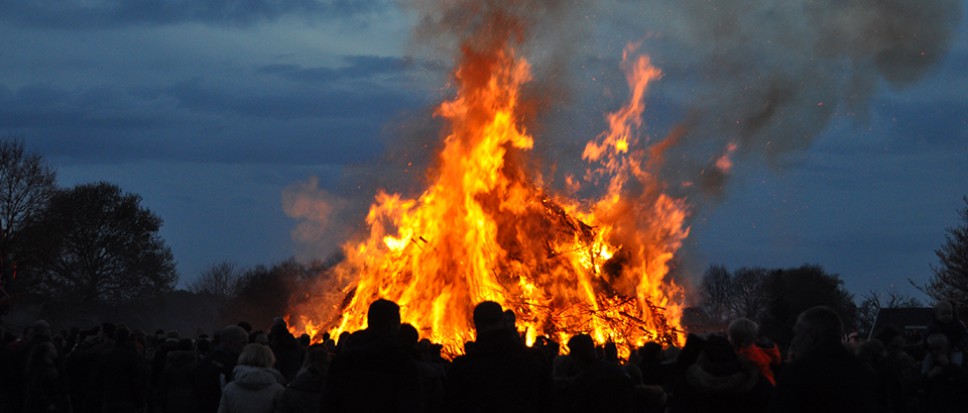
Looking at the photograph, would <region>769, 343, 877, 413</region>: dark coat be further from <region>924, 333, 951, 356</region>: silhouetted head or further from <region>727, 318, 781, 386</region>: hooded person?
<region>924, 333, 951, 356</region>: silhouetted head

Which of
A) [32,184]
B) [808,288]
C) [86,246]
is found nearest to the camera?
[32,184]

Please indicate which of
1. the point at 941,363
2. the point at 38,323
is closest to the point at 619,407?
the point at 941,363

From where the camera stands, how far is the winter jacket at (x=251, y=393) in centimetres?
900

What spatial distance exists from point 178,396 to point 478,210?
1360 centimetres

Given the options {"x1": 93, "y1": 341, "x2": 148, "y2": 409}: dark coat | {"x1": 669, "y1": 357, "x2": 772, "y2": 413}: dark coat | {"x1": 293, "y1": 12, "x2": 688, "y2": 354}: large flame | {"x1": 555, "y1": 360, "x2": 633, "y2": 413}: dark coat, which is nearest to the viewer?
{"x1": 669, "y1": 357, "x2": 772, "y2": 413}: dark coat

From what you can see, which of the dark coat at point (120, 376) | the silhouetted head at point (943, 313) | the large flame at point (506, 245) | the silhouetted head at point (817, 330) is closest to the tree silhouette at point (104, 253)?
the large flame at point (506, 245)

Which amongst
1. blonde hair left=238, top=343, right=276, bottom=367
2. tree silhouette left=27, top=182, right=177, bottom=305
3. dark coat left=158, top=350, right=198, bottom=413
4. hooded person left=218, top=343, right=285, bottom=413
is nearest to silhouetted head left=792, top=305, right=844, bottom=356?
hooded person left=218, top=343, right=285, bottom=413

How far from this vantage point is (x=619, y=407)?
847cm

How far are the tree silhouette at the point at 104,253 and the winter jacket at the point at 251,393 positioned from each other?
146 ft

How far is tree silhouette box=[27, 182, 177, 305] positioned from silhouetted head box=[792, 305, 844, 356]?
48.0 m

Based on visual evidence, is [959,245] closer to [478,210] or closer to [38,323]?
[478,210]

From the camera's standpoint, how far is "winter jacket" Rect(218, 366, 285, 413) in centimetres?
900

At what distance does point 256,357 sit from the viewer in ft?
30.5

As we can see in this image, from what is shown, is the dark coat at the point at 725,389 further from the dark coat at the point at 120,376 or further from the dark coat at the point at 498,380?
the dark coat at the point at 120,376
